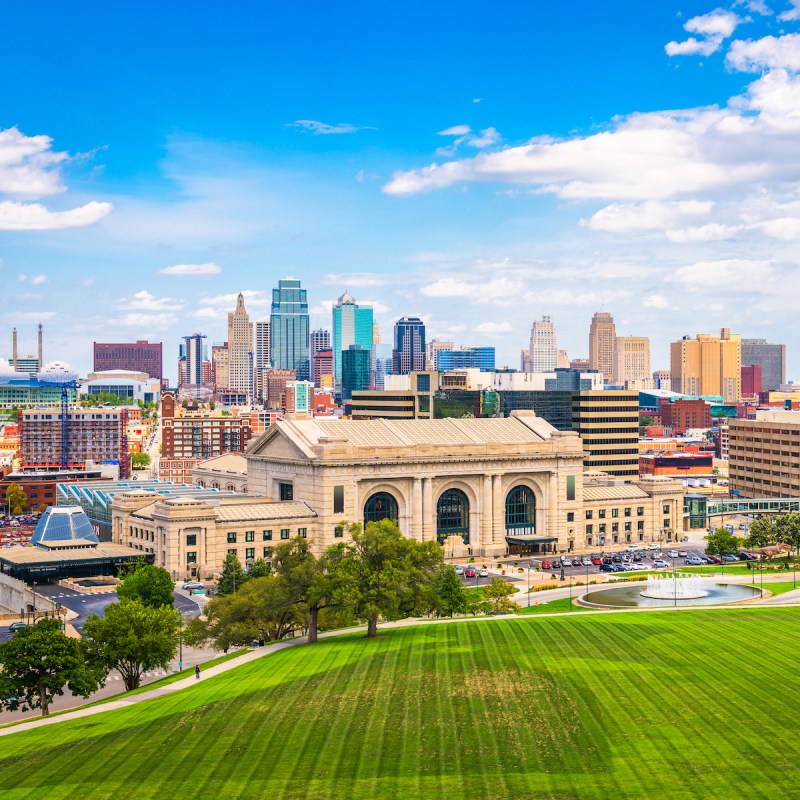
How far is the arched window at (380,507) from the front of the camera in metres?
160

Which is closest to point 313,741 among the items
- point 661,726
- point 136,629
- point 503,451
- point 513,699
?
point 513,699

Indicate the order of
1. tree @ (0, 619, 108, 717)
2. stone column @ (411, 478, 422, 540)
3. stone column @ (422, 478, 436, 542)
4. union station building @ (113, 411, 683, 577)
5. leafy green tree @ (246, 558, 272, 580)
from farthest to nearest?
stone column @ (422, 478, 436, 542)
stone column @ (411, 478, 422, 540)
union station building @ (113, 411, 683, 577)
leafy green tree @ (246, 558, 272, 580)
tree @ (0, 619, 108, 717)

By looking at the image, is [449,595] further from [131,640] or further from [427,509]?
[427,509]

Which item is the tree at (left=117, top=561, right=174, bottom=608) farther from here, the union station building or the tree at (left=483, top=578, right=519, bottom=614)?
the tree at (left=483, top=578, right=519, bottom=614)

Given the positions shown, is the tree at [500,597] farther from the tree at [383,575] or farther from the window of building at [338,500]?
the window of building at [338,500]

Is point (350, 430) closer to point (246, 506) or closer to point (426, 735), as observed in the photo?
point (246, 506)

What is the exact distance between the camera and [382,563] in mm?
105062

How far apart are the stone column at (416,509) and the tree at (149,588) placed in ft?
156

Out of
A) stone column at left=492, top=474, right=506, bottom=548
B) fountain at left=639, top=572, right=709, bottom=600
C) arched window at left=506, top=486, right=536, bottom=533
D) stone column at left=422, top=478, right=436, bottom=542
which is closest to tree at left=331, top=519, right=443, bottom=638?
fountain at left=639, top=572, right=709, bottom=600

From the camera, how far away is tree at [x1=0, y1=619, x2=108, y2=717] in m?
87.8

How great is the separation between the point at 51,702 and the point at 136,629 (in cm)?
876

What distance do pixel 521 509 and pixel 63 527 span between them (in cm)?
6242

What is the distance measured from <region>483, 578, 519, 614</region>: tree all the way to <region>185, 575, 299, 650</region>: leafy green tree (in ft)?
71.8

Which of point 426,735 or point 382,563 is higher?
point 382,563
